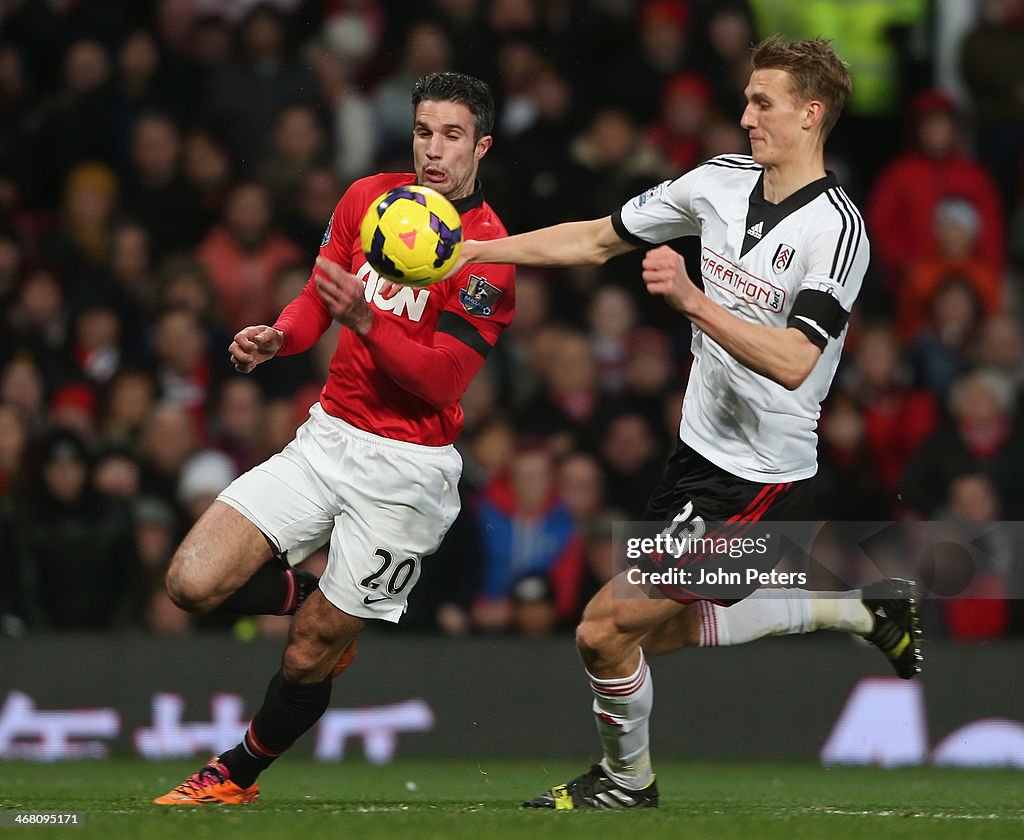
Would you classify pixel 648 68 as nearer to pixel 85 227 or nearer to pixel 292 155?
pixel 292 155

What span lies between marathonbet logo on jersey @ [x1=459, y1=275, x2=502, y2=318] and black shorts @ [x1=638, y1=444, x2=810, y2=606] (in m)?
0.93

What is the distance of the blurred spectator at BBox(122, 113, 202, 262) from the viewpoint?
1143 cm

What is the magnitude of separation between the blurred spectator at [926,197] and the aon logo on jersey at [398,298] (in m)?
5.76

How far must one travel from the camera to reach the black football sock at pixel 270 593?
6539 mm

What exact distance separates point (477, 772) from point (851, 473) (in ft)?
9.41

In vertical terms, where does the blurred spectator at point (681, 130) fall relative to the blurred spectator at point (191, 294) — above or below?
above

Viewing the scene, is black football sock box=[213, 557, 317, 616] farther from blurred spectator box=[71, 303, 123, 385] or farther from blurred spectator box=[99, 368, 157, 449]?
blurred spectator box=[71, 303, 123, 385]

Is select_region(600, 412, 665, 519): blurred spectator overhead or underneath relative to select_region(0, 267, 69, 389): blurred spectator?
underneath

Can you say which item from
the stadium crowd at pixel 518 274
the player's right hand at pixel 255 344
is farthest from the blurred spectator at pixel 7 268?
the player's right hand at pixel 255 344

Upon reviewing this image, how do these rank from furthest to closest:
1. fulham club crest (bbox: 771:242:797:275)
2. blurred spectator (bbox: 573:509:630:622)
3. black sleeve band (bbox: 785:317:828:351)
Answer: blurred spectator (bbox: 573:509:630:622), fulham club crest (bbox: 771:242:797:275), black sleeve band (bbox: 785:317:828:351)

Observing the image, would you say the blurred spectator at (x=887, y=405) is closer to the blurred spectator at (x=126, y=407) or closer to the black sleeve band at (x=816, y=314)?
the blurred spectator at (x=126, y=407)

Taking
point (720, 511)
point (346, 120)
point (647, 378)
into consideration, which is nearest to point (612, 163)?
point (647, 378)

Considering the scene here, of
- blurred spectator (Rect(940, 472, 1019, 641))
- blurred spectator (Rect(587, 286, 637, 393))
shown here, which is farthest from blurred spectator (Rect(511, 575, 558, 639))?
blurred spectator (Rect(940, 472, 1019, 641))

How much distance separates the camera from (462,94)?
654cm
